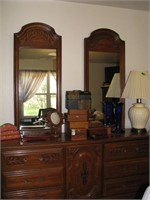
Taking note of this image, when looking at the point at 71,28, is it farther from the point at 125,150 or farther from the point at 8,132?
the point at 125,150

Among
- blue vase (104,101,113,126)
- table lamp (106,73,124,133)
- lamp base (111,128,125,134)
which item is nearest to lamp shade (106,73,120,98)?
table lamp (106,73,124,133)

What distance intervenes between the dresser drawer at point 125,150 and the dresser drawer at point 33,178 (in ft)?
1.61

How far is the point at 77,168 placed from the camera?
2277mm

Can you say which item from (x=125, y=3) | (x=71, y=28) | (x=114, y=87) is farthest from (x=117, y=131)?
(x=125, y=3)

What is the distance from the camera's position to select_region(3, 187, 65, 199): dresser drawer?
6.97 feet

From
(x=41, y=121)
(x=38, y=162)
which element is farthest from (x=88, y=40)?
(x=38, y=162)

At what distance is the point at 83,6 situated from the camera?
268cm

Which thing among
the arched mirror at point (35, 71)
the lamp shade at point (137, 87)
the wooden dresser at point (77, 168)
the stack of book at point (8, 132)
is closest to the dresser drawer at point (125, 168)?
the wooden dresser at point (77, 168)

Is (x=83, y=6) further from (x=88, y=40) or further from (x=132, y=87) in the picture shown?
(x=132, y=87)

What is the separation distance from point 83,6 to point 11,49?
36.8 inches

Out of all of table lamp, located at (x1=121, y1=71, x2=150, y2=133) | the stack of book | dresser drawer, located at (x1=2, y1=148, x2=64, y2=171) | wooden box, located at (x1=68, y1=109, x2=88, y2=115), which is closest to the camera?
dresser drawer, located at (x1=2, y1=148, x2=64, y2=171)

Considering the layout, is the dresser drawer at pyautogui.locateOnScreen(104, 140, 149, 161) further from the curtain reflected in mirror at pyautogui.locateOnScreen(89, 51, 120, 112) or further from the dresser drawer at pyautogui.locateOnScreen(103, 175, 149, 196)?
the curtain reflected in mirror at pyautogui.locateOnScreen(89, 51, 120, 112)

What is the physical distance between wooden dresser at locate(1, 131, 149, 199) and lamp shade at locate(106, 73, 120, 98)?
476 mm

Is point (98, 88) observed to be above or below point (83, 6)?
below
